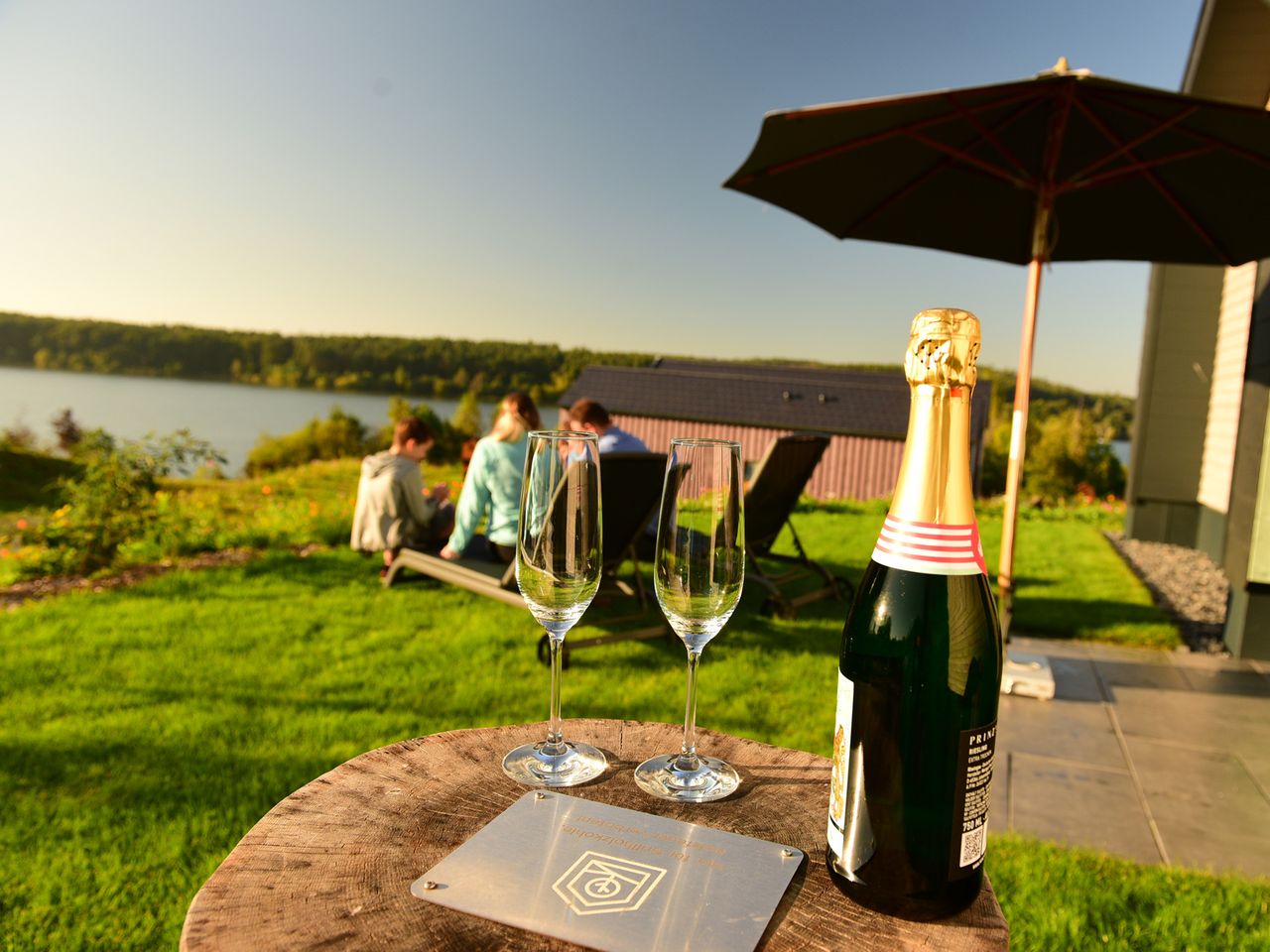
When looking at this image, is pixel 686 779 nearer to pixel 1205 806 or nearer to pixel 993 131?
pixel 1205 806

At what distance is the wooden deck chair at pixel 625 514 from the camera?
4156 mm

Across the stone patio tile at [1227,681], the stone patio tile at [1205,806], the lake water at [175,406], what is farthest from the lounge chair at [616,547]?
the stone patio tile at [1227,681]

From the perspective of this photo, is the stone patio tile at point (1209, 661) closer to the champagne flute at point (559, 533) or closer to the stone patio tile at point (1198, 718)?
the stone patio tile at point (1198, 718)

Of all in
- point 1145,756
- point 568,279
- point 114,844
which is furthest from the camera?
point 568,279

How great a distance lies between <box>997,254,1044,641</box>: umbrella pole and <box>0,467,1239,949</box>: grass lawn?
3.61ft

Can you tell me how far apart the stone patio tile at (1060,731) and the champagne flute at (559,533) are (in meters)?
3.24

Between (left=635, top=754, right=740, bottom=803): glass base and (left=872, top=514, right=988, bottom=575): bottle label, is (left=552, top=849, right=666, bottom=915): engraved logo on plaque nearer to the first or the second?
(left=635, top=754, right=740, bottom=803): glass base

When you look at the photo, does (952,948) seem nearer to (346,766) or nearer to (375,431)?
(346,766)

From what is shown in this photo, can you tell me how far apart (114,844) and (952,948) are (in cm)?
299

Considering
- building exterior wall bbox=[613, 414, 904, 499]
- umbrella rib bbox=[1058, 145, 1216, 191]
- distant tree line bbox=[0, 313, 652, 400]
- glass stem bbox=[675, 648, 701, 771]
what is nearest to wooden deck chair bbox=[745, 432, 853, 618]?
umbrella rib bbox=[1058, 145, 1216, 191]

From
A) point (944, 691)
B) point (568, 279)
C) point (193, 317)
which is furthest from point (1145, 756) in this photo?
point (568, 279)

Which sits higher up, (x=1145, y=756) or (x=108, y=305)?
(x=108, y=305)

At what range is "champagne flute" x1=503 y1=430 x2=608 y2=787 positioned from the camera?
102 cm

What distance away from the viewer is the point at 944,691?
0.82 meters
